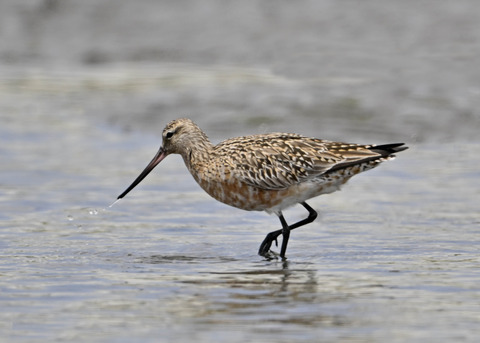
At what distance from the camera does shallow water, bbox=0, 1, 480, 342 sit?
646cm

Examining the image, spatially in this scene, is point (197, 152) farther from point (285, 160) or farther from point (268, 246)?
point (268, 246)

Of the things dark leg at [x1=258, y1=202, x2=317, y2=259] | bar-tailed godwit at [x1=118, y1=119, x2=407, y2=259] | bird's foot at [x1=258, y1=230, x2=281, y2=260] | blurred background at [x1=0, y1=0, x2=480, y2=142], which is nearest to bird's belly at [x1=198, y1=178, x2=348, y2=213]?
bar-tailed godwit at [x1=118, y1=119, x2=407, y2=259]

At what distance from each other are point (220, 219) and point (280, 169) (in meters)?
1.03

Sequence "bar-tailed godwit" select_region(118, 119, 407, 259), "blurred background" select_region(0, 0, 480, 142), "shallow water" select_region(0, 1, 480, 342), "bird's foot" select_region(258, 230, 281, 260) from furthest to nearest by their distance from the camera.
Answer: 1. "blurred background" select_region(0, 0, 480, 142)
2. "bar-tailed godwit" select_region(118, 119, 407, 259)
3. "bird's foot" select_region(258, 230, 281, 260)
4. "shallow water" select_region(0, 1, 480, 342)

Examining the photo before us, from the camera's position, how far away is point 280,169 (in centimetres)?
→ 888

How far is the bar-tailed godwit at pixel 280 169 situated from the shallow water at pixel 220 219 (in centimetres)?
36

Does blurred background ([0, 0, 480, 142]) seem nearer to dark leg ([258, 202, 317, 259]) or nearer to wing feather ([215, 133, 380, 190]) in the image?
dark leg ([258, 202, 317, 259])

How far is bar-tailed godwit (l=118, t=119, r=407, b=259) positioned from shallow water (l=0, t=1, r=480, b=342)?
0.36 m

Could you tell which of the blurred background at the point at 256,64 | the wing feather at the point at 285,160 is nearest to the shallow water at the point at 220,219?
the blurred background at the point at 256,64

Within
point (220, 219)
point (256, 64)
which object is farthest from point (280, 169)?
point (256, 64)

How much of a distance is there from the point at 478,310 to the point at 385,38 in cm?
982

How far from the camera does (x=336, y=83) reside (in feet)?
48.5

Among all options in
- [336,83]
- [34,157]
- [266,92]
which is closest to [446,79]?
[336,83]

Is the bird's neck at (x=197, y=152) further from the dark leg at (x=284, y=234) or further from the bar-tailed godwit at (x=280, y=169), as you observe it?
the dark leg at (x=284, y=234)
